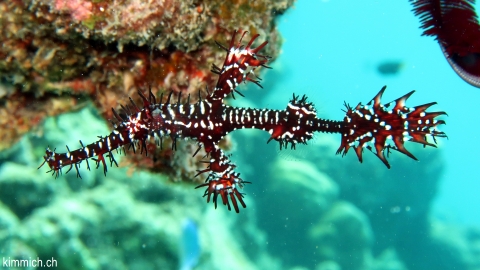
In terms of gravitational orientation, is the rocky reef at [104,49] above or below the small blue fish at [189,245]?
above

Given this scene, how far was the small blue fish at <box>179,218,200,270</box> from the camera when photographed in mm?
7270

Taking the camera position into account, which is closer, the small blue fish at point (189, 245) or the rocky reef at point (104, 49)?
the rocky reef at point (104, 49)

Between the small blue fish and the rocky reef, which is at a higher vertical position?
the rocky reef

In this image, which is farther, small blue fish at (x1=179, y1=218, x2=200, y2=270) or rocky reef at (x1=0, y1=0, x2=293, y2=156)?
small blue fish at (x1=179, y1=218, x2=200, y2=270)

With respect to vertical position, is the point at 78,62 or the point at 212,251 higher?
the point at 78,62

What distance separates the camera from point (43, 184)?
5926 millimetres

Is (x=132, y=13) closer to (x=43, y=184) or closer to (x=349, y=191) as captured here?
(x=43, y=184)

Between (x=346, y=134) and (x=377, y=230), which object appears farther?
(x=377, y=230)

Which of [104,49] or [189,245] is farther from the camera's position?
[189,245]

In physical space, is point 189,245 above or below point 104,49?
below

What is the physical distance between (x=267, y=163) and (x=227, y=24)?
11996 millimetres

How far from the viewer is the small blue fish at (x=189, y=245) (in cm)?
727

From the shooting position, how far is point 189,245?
7.54m

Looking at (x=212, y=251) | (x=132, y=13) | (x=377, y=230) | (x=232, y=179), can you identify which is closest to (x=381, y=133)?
(x=232, y=179)
